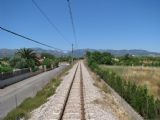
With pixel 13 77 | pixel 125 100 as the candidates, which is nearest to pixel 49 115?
pixel 125 100

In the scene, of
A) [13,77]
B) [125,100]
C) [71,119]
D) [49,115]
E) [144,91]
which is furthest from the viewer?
[13,77]

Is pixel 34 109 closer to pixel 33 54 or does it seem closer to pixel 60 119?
pixel 60 119

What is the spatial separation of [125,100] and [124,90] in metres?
1.93

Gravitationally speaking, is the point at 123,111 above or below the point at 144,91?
below

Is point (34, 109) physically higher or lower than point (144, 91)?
lower

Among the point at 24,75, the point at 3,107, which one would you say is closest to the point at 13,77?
the point at 24,75

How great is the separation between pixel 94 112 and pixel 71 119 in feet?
7.26

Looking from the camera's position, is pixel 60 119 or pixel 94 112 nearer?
pixel 60 119

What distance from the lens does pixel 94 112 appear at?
18.1 meters

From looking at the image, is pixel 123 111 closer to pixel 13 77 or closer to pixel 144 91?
pixel 144 91

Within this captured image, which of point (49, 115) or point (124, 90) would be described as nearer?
point (49, 115)

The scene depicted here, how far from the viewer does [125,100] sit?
23.0 meters

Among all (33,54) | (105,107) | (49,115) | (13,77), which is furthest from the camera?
(33,54)

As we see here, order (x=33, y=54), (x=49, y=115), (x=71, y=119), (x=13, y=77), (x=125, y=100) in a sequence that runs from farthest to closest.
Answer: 1. (x=33, y=54)
2. (x=13, y=77)
3. (x=125, y=100)
4. (x=49, y=115)
5. (x=71, y=119)
